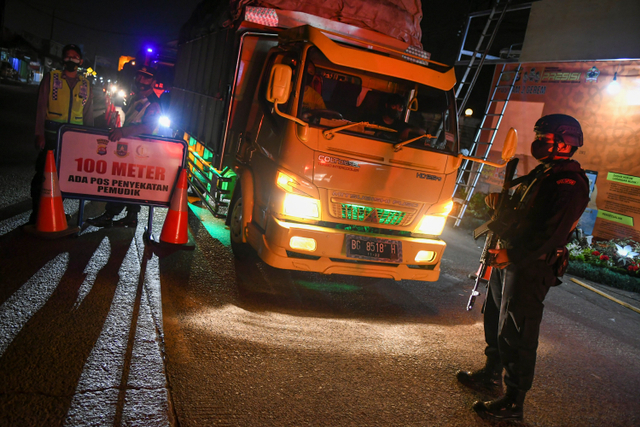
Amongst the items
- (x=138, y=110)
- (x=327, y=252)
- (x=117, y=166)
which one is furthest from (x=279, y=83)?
(x=138, y=110)

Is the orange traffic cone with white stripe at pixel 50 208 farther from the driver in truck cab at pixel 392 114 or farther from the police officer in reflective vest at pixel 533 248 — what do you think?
the police officer in reflective vest at pixel 533 248

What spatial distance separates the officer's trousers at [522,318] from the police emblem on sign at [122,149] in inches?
171

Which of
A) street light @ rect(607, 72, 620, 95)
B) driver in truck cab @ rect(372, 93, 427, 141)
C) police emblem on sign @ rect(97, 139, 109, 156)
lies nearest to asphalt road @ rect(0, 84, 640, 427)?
police emblem on sign @ rect(97, 139, 109, 156)

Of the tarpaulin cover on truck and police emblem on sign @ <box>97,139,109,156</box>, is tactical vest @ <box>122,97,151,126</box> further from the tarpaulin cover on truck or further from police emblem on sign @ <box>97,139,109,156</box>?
the tarpaulin cover on truck

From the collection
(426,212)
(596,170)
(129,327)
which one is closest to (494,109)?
(596,170)

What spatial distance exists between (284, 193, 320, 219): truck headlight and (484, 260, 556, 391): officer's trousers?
6.20ft

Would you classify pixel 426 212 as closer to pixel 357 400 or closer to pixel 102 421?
pixel 357 400

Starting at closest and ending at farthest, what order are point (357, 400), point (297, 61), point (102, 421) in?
point (102, 421)
point (357, 400)
point (297, 61)

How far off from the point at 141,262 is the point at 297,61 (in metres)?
2.73

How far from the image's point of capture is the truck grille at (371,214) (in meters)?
4.33

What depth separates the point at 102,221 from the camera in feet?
17.9

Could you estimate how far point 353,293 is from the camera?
16.4 ft

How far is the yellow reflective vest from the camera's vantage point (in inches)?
200

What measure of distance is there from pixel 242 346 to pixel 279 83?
8.00 feet
